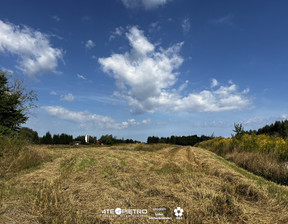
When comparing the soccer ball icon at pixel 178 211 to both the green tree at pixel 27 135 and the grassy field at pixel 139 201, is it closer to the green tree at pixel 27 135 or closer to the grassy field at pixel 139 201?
the grassy field at pixel 139 201

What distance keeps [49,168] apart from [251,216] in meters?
6.05

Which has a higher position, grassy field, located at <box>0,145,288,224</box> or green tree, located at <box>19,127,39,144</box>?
green tree, located at <box>19,127,39,144</box>

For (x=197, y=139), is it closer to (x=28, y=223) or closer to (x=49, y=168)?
(x=49, y=168)

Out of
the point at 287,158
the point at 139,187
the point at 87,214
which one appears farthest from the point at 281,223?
the point at 287,158

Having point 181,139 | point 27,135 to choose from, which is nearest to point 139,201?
point 27,135

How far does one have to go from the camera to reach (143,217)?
2.67 metres

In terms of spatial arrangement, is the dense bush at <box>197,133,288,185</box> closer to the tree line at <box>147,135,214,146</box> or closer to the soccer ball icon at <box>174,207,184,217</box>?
the soccer ball icon at <box>174,207,184,217</box>

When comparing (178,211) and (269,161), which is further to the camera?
(269,161)

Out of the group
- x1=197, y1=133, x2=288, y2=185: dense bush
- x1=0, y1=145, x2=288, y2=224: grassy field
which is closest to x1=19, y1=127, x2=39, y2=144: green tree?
x1=0, y1=145, x2=288, y2=224: grassy field

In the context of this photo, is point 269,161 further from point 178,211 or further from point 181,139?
point 181,139

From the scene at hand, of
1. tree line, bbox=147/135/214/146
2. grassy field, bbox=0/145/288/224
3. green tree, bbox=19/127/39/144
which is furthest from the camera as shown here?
tree line, bbox=147/135/214/146

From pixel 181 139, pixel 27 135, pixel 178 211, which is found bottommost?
pixel 178 211

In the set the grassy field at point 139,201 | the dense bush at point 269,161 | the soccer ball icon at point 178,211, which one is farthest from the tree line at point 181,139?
the soccer ball icon at point 178,211

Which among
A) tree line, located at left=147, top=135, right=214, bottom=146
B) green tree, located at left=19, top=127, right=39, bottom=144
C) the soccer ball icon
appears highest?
green tree, located at left=19, top=127, right=39, bottom=144
